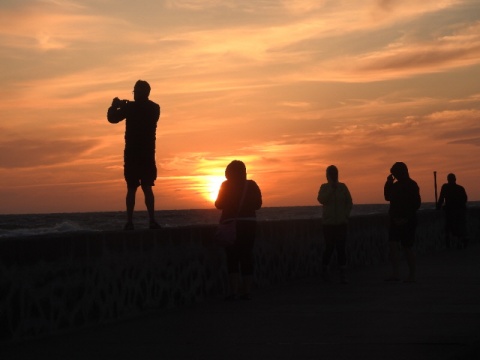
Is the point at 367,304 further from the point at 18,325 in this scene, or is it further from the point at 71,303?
the point at 18,325

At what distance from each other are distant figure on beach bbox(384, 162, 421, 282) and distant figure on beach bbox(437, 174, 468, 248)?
9.85m

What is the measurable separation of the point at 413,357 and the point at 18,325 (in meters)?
3.55

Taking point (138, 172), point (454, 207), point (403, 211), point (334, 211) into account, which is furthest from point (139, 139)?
point (454, 207)

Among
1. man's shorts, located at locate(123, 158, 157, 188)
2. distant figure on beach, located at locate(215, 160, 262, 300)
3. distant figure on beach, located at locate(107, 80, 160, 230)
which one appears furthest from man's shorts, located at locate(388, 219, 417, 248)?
man's shorts, located at locate(123, 158, 157, 188)

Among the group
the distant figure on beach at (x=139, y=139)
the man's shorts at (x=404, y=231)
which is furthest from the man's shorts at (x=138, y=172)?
the man's shorts at (x=404, y=231)

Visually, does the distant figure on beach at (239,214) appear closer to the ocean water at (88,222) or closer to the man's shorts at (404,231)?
the man's shorts at (404,231)

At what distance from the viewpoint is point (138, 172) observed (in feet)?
38.9

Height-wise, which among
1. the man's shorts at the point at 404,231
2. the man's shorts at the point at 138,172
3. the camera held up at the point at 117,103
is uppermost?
the camera held up at the point at 117,103

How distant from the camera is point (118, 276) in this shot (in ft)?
34.6

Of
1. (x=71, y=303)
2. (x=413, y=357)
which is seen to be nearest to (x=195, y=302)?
(x=71, y=303)

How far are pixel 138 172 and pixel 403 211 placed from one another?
15.5 ft

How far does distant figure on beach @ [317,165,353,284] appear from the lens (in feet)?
49.2

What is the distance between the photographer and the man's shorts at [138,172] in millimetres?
11859

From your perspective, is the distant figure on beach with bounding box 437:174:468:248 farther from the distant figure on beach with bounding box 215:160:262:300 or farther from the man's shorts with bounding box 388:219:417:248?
the distant figure on beach with bounding box 215:160:262:300
